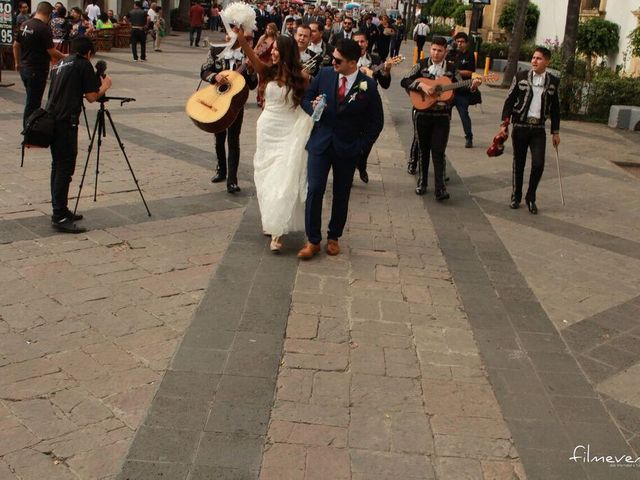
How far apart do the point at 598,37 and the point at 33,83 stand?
17.5 metres

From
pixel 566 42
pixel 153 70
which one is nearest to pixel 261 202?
pixel 566 42

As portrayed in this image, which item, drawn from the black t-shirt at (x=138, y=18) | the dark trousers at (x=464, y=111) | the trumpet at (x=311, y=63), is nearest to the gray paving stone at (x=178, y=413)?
the trumpet at (x=311, y=63)

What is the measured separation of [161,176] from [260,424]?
547 centimetres

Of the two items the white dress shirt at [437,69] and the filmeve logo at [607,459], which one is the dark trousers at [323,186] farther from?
the filmeve logo at [607,459]

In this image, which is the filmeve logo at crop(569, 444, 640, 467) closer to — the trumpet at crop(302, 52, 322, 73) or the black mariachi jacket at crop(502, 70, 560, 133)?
the trumpet at crop(302, 52, 322, 73)

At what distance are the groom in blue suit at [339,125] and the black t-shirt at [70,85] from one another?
186 centimetres

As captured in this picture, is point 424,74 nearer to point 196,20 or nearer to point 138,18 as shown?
point 138,18

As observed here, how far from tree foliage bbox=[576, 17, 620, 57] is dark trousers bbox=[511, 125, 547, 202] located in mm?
16012

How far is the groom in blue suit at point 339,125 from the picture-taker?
6316 mm

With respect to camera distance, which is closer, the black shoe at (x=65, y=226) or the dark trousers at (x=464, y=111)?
the black shoe at (x=65, y=226)

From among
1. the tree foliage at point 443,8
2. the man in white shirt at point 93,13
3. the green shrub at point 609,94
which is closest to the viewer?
the green shrub at point 609,94

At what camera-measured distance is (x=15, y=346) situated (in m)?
4.73

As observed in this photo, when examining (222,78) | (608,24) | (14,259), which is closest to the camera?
(14,259)

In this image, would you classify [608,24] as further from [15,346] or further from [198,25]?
[15,346]
